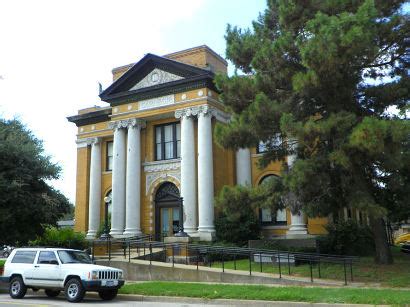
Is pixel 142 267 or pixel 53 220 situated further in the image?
pixel 53 220

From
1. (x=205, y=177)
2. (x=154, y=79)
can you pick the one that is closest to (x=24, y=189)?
(x=205, y=177)

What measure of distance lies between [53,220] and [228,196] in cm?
964

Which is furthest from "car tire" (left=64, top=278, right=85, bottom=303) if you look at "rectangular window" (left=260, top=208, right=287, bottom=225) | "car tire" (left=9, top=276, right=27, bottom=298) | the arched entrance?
"rectangular window" (left=260, top=208, right=287, bottom=225)

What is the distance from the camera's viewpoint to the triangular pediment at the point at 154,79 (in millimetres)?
29766

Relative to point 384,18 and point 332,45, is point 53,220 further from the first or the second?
point 384,18

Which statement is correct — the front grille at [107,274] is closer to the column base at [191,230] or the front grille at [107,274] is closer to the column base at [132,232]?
the column base at [191,230]

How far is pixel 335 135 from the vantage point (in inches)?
673

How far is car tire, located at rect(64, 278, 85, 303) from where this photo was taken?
1461cm

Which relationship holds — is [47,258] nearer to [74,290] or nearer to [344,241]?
[74,290]

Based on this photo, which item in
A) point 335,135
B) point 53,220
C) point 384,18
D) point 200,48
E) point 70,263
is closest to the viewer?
point 70,263

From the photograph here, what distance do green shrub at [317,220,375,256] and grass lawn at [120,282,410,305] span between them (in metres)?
9.67

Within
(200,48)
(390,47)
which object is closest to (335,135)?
(390,47)

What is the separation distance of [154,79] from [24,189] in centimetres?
1243

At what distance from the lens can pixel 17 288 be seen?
16328 mm
